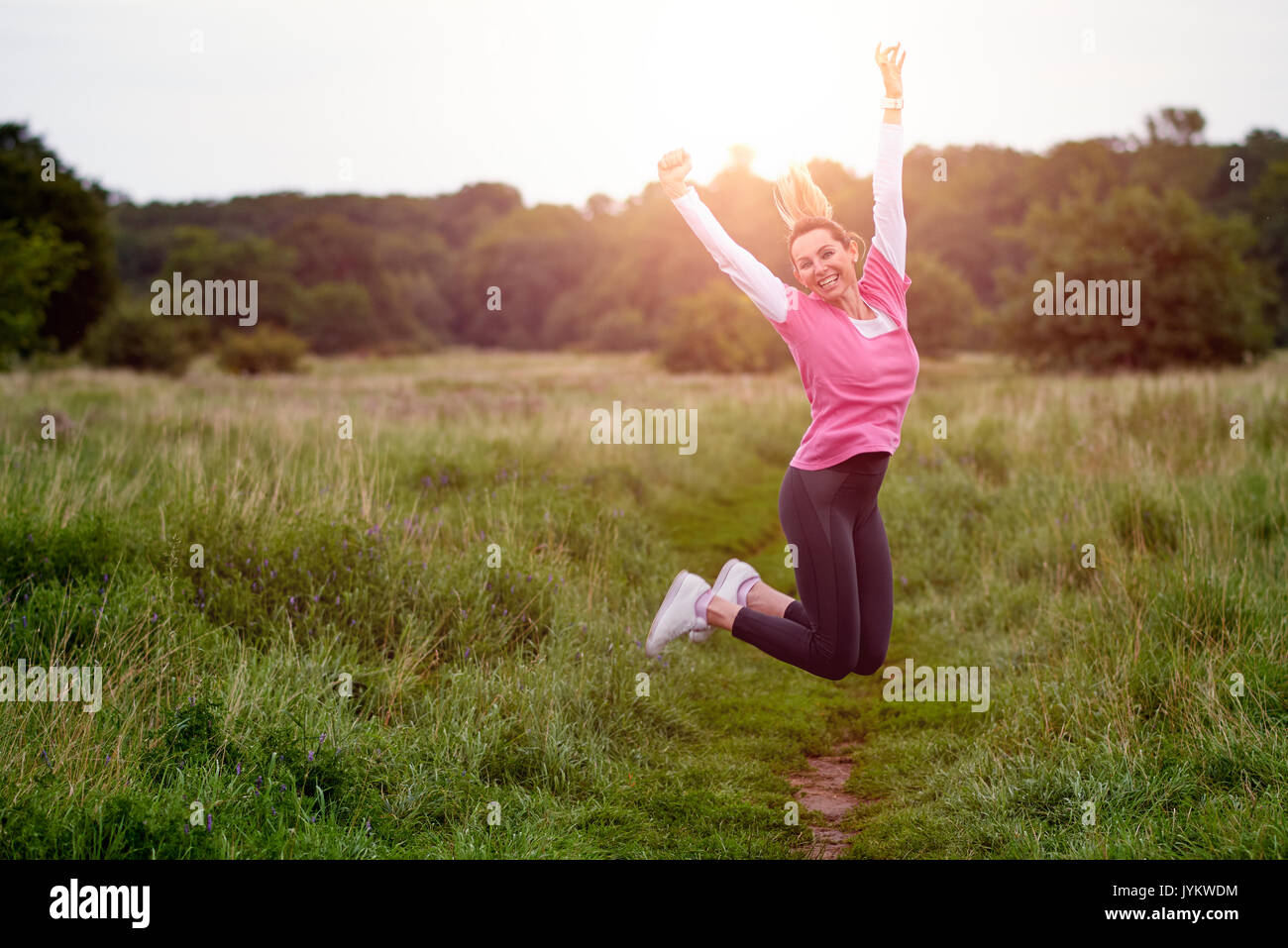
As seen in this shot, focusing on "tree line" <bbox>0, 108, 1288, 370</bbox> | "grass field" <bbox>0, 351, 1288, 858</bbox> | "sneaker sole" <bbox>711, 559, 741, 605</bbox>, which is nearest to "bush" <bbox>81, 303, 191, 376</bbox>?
"tree line" <bbox>0, 108, 1288, 370</bbox>

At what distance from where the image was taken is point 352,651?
18.7 ft

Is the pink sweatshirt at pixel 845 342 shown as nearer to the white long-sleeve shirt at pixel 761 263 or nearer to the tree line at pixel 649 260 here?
the white long-sleeve shirt at pixel 761 263

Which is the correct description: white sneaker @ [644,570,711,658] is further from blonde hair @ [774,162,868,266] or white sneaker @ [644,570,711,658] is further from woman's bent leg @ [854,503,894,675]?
blonde hair @ [774,162,868,266]

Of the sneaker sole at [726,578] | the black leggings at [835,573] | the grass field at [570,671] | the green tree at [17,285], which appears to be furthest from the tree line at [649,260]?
the black leggings at [835,573]

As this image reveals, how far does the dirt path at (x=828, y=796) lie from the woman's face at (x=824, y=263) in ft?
8.13

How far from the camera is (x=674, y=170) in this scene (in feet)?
14.0

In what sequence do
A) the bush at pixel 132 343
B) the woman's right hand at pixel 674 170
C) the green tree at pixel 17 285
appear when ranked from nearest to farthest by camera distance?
the woman's right hand at pixel 674 170
the green tree at pixel 17 285
the bush at pixel 132 343

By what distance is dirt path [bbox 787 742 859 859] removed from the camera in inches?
178

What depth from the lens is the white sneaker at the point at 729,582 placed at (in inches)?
199

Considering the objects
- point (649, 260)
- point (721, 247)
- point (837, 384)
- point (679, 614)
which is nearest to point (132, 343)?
point (649, 260)

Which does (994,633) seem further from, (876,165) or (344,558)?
(344,558)

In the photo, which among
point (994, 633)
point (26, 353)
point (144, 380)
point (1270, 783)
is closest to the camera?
point (1270, 783)
